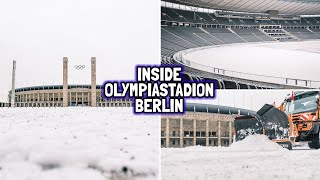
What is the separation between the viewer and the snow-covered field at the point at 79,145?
14.9ft

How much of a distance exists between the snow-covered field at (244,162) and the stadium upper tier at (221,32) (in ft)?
3.10

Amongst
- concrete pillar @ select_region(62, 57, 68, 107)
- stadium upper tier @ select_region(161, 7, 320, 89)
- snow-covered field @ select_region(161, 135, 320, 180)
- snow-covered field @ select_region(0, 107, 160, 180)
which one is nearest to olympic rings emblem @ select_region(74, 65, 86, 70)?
concrete pillar @ select_region(62, 57, 68, 107)

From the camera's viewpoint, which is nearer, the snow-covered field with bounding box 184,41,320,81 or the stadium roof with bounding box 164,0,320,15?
the snow-covered field with bounding box 184,41,320,81

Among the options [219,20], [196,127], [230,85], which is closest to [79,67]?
[196,127]

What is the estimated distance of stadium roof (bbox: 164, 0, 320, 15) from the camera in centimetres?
652

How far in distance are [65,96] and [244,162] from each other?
113 inches

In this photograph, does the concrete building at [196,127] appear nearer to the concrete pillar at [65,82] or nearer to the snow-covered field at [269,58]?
the snow-covered field at [269,58]

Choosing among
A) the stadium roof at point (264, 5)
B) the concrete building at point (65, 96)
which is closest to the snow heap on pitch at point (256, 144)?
the concrete building at point (65, 96)

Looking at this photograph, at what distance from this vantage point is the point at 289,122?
5109mm

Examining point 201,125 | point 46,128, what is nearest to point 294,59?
point 201,125

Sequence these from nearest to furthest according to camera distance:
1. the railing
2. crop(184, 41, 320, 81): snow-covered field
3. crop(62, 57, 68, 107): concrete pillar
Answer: the railing, crop(62, 57, 68, 107): concrete pillar, crop(184, 41, 320, 81): snow-covered field

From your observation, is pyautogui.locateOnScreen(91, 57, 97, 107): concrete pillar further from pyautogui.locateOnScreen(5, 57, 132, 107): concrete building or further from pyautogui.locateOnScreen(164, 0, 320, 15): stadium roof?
pyautogui.locateOnScreen(164, 0, 320, 15): stadium roof

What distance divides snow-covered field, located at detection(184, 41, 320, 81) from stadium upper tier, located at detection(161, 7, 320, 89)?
17 centimetres

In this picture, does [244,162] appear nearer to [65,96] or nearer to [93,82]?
[93,82]
